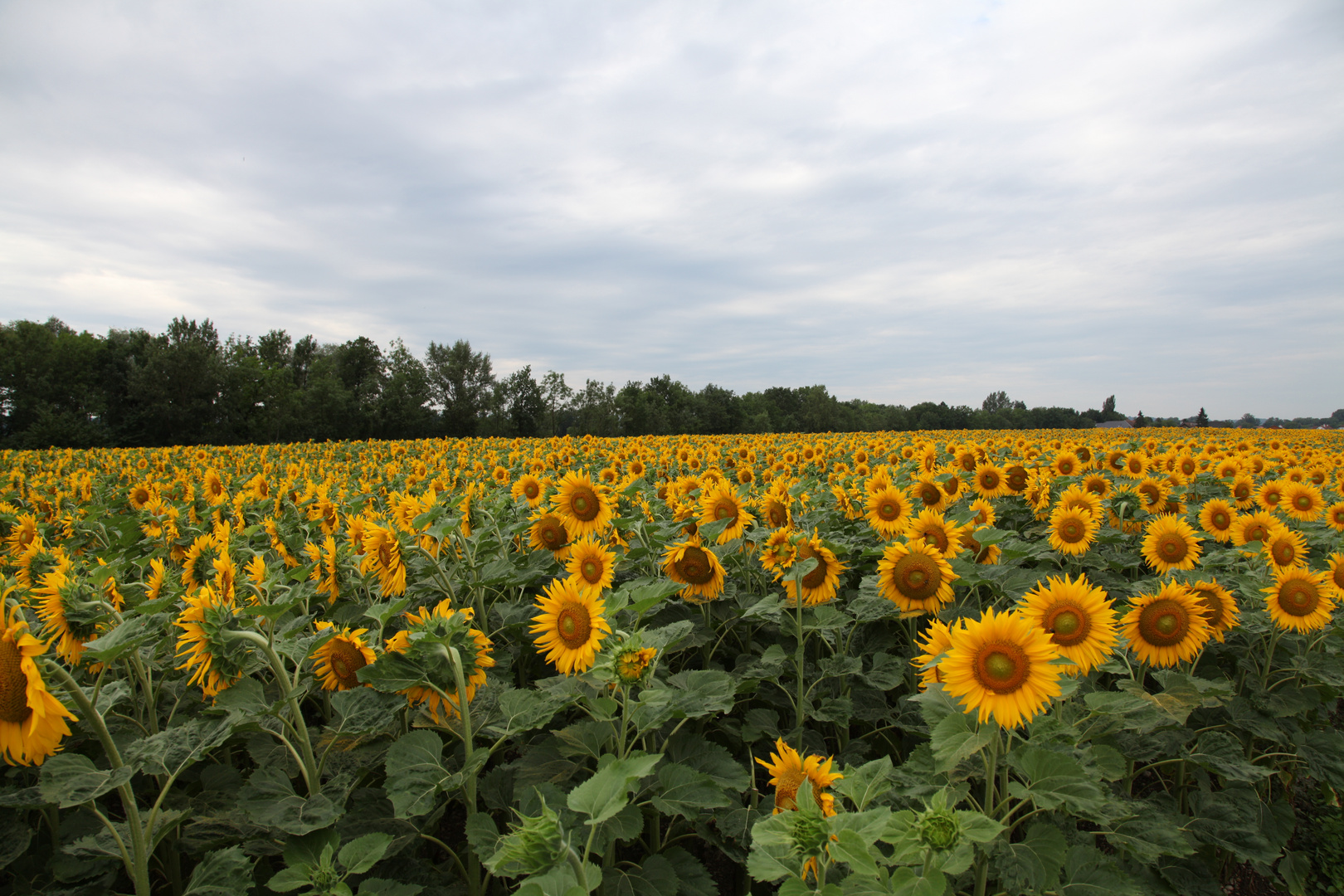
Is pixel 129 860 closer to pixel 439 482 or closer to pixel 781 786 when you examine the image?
pixel 781 786

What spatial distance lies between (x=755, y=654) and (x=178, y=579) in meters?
3.20

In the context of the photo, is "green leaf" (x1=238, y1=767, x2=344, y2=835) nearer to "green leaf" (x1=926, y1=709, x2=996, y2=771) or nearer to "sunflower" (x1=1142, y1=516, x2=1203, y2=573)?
"green leaf" (x1=926, y1=709, x2=996, y2=771)

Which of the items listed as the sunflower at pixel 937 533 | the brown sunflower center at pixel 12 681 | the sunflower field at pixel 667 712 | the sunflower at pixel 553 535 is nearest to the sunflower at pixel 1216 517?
the sunflower field at pixel 667 712

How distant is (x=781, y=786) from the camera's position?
6.54 feet

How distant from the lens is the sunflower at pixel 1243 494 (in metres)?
5.91

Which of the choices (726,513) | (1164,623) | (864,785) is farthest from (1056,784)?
(726,513)

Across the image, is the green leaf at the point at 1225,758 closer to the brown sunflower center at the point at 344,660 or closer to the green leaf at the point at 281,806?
the green leaf at the point at 281,806

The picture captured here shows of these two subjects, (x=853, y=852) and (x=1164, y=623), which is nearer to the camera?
(x=853, y=852)

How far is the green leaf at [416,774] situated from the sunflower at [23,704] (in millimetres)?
764

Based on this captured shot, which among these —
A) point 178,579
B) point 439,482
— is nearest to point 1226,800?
point 178,579

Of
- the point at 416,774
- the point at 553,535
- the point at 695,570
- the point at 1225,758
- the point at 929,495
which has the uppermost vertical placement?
the point at 929,495

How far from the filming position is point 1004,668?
66.4 inches

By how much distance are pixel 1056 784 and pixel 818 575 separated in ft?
5.23

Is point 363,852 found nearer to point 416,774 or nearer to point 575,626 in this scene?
point 416,774
